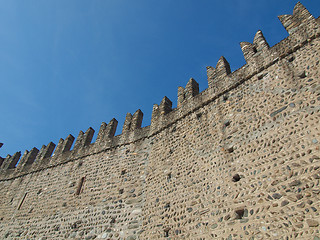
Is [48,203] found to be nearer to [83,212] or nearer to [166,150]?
[83,212]

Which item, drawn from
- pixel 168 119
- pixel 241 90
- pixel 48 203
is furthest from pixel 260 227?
pixel 48 203

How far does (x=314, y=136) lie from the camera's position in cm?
377

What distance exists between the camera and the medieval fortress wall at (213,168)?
147 inches

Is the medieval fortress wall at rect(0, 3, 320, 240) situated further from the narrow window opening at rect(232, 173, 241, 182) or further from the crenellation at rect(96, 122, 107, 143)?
the crenellation at rect(96, 122, 107, 143)

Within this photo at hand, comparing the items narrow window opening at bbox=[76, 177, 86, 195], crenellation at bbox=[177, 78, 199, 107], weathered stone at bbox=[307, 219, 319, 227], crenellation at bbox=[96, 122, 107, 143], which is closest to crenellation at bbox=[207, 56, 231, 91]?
crenellation at bbox=[177, 78, 199, 107]

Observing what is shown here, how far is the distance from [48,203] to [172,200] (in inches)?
198

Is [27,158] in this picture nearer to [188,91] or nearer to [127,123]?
[127,123]

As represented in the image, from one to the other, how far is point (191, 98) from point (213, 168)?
2.68 m

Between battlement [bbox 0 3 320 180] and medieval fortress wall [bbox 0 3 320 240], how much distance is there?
35 mm

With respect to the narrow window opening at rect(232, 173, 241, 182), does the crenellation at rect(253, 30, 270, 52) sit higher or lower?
higher

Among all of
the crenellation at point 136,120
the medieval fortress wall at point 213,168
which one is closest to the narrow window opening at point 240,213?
the medieval fortress wall at point 213,168

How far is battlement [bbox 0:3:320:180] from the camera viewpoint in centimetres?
525

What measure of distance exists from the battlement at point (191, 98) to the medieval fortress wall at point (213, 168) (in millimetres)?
35

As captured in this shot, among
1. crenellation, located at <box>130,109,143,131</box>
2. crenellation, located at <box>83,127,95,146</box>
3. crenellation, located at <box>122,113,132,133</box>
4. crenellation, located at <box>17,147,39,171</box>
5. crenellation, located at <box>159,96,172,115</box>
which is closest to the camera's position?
crenellation, located at <box>159,96,172,115</box>
